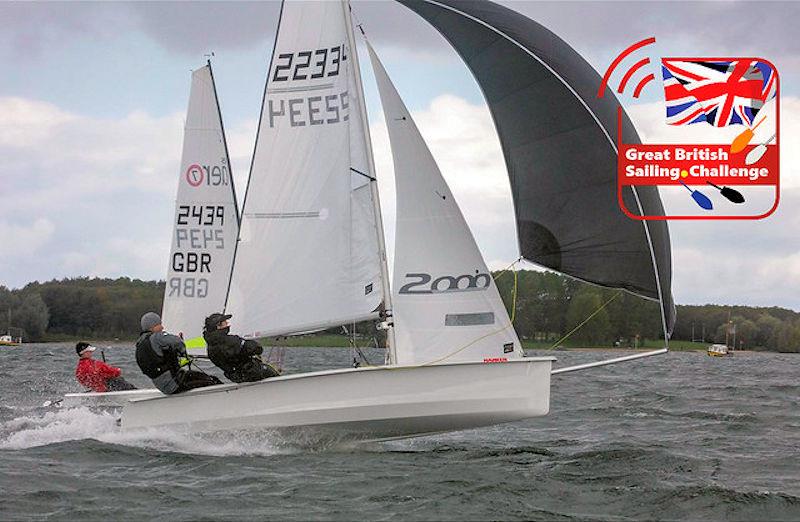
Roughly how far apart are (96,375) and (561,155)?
6.37 meters

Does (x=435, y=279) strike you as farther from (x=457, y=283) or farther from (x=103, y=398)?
(x=103, y=398)

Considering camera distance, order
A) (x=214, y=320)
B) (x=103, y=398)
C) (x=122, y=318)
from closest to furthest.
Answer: (x=214, y=320) → (x=103, y=398) → (x=122, y=318)

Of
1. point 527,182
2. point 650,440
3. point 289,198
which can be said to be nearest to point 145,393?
point 289,198

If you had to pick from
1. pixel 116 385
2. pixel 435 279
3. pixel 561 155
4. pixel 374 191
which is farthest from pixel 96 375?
pixel 561 155

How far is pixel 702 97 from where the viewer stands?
12211 mm

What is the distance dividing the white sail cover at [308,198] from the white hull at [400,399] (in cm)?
108

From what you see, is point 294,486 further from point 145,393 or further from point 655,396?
point 655,396

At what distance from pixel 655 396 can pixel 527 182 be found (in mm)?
10503

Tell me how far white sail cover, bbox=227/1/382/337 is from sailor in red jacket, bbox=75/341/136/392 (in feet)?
7.72

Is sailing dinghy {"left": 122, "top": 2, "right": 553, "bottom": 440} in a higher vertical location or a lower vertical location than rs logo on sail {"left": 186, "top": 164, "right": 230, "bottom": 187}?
lower

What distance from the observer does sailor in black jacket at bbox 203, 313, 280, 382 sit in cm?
1039

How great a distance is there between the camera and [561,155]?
10.1 meters

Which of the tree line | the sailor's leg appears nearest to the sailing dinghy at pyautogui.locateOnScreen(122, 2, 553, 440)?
the sailor's leg

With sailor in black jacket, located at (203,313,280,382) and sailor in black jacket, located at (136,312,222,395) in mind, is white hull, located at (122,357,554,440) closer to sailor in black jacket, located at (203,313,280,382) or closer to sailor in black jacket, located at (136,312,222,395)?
sailor in black jacket, located at (203,313,280,382)
